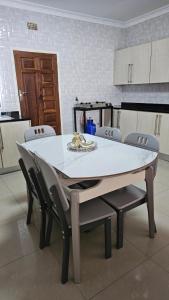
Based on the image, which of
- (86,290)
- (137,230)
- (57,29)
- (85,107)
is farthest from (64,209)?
(57,29)

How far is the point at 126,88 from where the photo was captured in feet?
15.0

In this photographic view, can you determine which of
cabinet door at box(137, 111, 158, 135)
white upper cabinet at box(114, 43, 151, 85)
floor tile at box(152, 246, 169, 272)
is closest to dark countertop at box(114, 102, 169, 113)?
cabinet door at box(137, 111, 158, 135)

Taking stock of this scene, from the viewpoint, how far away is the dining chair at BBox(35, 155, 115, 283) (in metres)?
1.17

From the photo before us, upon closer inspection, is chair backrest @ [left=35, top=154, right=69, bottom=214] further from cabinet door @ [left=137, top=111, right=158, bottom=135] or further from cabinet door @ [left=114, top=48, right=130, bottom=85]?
cabinet door @ [left=114, top=48, right=130, bottom=85]

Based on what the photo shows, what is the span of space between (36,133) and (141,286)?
185cm

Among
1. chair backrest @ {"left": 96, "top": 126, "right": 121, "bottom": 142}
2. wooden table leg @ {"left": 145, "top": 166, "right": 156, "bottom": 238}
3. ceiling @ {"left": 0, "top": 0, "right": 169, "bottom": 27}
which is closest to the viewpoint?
wooden table leg @ {"left": 145, "top": 166, "right": 156, "bottom": 238}

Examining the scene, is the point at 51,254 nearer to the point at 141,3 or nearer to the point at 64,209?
the point at 64,209

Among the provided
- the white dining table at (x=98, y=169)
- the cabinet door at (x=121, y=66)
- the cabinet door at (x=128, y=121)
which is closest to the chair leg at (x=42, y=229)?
the white dining table at (x=98, y=169)

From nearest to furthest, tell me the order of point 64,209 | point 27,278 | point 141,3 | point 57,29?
point 64,209 → point 27,278 → point 141,3 → point 57,29

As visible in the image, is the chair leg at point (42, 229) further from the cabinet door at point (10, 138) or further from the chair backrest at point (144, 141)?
the cabinet door at point (10, 138)

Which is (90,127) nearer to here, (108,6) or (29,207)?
(108,6)

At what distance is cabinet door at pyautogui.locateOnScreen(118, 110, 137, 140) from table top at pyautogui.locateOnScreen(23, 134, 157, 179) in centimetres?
211

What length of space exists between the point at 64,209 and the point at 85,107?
9.64 ft

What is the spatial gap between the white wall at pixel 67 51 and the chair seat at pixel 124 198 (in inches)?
101
